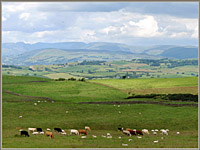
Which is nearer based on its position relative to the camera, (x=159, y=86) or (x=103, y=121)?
(x=103, y=121)

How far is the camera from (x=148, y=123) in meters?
51.3

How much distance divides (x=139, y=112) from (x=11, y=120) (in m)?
24.9

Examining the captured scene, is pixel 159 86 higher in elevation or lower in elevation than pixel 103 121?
higher

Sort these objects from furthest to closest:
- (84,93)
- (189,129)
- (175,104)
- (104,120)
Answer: (84,93) < (175,104) < (104,120) < (189,129)

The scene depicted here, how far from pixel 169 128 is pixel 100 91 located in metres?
63.0

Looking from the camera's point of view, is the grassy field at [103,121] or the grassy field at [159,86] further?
the grassy field at [159,86]

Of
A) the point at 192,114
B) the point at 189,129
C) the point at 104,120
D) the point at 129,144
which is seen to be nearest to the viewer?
the point at 129,144

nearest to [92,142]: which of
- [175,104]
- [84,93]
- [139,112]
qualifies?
[139,112]

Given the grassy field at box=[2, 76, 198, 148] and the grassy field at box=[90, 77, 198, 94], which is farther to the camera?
the grassy field at box=[90, 77, 198, 94]

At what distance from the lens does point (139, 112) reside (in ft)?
201

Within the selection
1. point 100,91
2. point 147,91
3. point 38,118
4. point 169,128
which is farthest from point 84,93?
point 169,128

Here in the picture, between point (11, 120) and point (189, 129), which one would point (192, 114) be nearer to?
point (189, 129)

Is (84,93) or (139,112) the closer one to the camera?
(139,112)

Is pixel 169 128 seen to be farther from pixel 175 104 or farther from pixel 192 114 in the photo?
pixel 175 104
